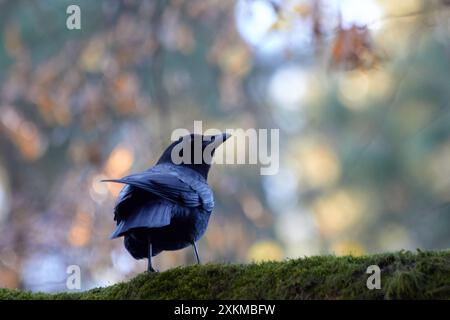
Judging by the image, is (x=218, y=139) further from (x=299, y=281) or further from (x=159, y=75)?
(x=159, y=75)

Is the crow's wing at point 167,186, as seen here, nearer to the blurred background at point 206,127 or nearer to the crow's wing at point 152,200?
the crow's wing at point 152,200

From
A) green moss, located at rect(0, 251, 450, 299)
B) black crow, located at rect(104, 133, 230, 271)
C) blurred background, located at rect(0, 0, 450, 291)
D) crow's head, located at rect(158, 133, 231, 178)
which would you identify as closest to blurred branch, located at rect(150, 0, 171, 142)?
blurred background, located at rect(0, 0, 450, 291)

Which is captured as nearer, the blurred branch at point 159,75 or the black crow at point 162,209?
the black crow at point 162,209

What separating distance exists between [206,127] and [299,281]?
7.65m

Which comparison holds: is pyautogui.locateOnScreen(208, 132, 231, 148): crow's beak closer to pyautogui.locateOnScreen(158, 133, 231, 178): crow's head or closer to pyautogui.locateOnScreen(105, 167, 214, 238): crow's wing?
pyautogui.locateOnScreen(158, 133, 231, 178): crow's head

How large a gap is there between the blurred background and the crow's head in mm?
2615

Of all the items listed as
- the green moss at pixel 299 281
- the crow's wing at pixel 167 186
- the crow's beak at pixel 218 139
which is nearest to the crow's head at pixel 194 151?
the crow's beak at pixel 218 139

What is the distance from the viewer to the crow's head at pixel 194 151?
468 centimetres

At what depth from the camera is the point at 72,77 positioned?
30.5 feet

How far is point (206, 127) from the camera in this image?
1050 centimetres

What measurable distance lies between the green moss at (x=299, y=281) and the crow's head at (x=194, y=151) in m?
1.43

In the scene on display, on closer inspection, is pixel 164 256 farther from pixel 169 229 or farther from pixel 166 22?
pixel 169 229
